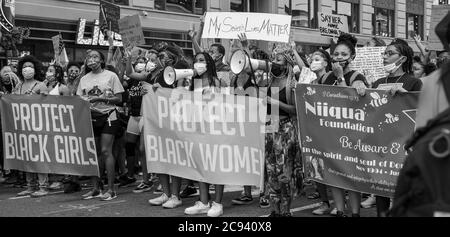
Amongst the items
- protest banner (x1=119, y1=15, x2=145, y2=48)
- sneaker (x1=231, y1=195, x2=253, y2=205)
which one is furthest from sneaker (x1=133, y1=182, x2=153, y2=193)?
protest banner (x1=119, y1=15, x2=145, y2=48)

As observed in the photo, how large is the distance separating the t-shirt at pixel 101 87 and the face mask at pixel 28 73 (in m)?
0.96

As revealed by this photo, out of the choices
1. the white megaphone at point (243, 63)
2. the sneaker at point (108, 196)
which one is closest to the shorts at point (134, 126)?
the sneaker at point (108, 196)

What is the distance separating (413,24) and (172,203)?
27.5 metres

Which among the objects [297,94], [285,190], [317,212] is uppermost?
[297,94]

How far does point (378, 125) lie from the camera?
5117 mm

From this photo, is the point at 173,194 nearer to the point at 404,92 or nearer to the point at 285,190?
the point at 285,190

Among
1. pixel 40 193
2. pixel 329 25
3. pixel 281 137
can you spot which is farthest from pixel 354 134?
pixel 329 25

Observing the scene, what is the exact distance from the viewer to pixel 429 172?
1642mm

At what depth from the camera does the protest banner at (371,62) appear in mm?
8258

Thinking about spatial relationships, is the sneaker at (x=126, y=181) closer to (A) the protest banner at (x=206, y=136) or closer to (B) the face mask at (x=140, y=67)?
(B) the face mask at (x=140, y=67)

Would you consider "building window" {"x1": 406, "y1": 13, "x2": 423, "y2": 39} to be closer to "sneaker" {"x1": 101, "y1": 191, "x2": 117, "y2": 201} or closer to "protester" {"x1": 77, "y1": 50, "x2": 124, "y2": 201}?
"protester" {"x1": 77, "y1": 50, "x2": 124, "y2": 201}

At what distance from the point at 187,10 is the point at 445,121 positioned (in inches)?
739

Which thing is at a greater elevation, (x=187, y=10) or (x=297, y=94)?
(x=187, y=10)
